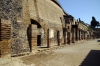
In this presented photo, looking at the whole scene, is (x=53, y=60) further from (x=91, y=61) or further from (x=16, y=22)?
(x=16, y=22)

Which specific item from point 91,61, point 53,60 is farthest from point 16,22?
point 91,61

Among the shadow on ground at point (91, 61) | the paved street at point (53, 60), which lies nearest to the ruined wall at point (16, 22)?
the paved street at point (53, 60)

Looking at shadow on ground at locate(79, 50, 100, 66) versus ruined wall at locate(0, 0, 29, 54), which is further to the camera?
ruined wall at locate(0, 0, 29, 54)

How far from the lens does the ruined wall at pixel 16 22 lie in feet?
30.3

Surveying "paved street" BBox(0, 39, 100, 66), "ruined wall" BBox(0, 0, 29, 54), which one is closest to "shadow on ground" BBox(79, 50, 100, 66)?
"paved street" BBox(0, 39, 100, 66)

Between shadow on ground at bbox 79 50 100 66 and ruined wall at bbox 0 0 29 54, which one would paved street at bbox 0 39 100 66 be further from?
ruined wall at bbox 0 0 29 54

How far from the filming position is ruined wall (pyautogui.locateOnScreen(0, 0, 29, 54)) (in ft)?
30.3

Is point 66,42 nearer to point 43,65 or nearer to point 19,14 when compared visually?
point 19,14

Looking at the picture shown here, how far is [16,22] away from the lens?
9.88m

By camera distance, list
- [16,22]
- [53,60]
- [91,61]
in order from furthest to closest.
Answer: [16,22] < [53,60] < [91,61]

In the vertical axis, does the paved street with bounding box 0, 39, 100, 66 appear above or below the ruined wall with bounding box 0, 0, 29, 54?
below

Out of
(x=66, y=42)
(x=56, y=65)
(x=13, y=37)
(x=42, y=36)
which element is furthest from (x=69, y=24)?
(x=56, y=65)

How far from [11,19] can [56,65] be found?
4.92 metres

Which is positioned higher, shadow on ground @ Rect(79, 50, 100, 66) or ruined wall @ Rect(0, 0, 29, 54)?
ruined wall @ Rect(0, 0, 29, 54)
